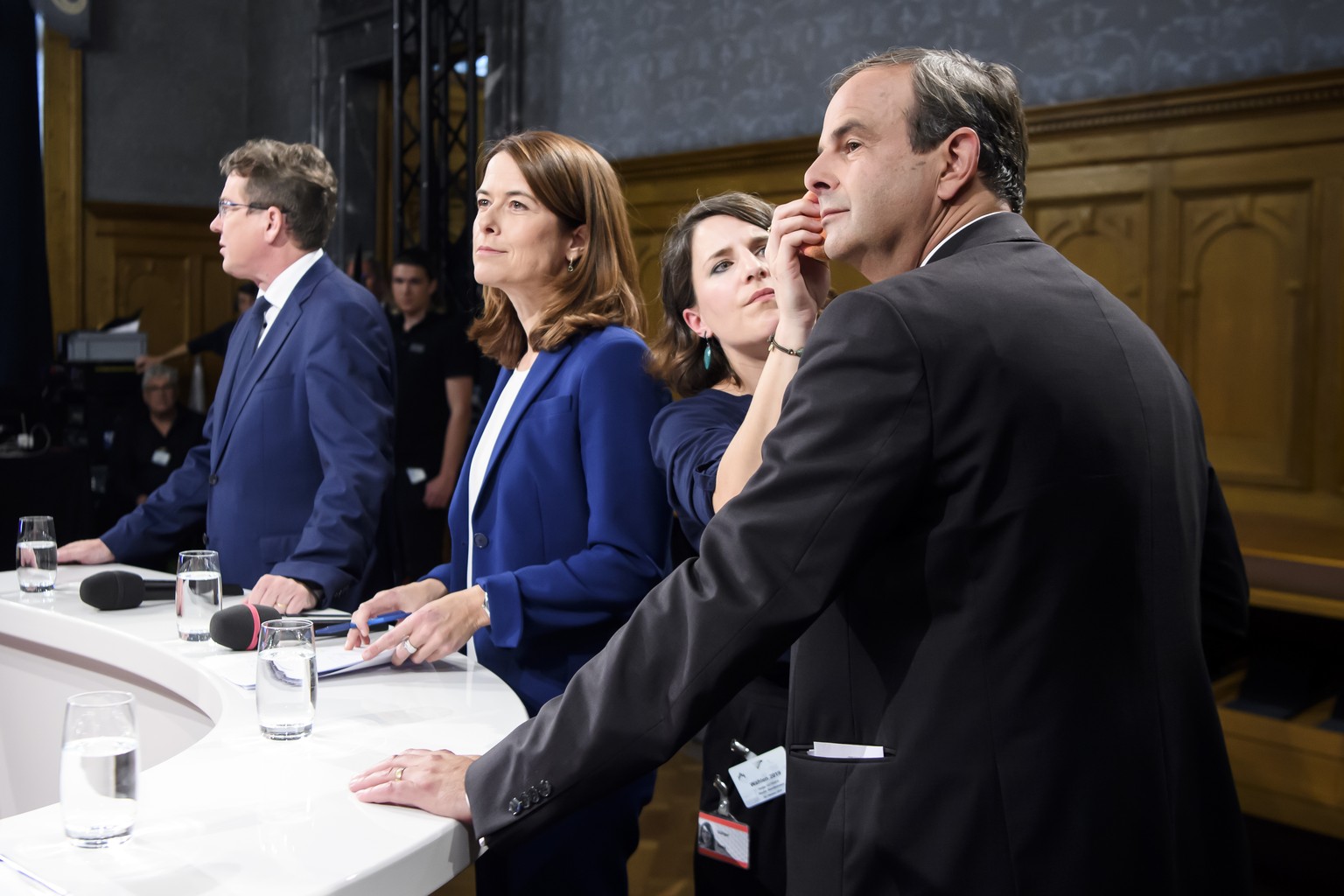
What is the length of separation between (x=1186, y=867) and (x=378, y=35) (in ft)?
23.8

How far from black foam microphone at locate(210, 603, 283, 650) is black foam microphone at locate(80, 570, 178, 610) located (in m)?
0.31

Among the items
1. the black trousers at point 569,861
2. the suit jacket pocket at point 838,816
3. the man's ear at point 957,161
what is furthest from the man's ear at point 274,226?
the suit jacket pocket at point 838,816

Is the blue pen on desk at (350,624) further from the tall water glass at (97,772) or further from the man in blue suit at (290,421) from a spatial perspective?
the tall water glass at (97,772)

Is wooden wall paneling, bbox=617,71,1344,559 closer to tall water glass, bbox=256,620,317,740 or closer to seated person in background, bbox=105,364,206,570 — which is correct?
tall water glass, bbox=256,620,317,740

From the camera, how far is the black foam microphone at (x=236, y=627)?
175cm

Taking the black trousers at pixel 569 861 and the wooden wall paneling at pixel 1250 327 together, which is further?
the wooden wall paneling at pixel 1250 327

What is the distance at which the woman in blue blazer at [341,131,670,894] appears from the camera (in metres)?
1.60

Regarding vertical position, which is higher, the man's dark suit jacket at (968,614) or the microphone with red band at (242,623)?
the man's dark suit jacket at (968,614)

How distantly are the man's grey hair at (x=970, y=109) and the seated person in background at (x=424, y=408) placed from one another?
4.24 meters

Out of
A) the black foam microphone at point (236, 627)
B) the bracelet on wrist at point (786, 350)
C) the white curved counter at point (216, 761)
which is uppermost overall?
the bracelet on wrist at point (786, 350)

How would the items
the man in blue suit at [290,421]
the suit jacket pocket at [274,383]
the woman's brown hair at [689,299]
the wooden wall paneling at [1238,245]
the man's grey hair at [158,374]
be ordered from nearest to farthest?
the woman's brown hair at [689,299] → the man in blue suit at [290,421] → the suit jacket pocket at [274,383] → the wooden wall paneling at [1238,245] → the man's grey hair at [158,374]

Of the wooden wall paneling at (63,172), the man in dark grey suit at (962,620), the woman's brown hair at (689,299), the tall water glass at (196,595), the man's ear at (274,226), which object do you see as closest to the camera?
the man in dark grey suit at (962,620)

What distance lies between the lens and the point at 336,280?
2.54 metres

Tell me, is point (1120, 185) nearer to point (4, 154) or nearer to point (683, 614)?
point (683, 614)
